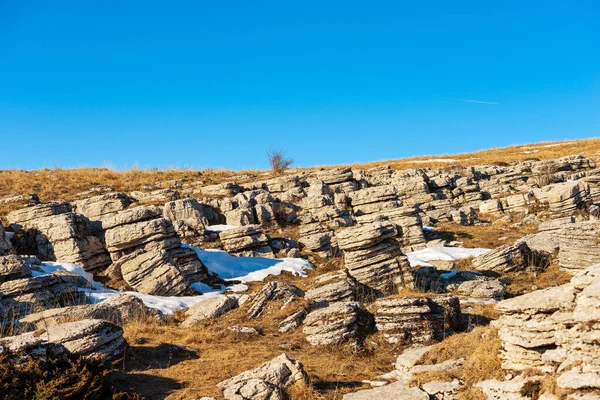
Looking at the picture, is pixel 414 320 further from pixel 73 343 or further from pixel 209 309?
pixel 73 343

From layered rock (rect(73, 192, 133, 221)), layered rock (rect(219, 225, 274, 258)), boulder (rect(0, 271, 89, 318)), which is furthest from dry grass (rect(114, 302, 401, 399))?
layered rock (rect(73, 192, 133, 221))

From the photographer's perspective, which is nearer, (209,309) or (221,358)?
(221,358)

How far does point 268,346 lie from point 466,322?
6.17m

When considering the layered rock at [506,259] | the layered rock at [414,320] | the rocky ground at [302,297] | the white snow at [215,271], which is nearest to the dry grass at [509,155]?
the rocky ground at [302,297]

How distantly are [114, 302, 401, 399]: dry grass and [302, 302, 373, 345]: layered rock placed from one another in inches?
11.2

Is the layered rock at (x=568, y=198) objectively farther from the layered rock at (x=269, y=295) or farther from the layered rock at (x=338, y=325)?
the layered rock at (x=338, y=325)

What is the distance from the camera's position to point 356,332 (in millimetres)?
12203

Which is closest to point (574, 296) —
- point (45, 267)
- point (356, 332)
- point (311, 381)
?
point (311, 381)

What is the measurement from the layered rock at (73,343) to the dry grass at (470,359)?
22.5 ft

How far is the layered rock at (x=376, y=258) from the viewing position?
725 inches

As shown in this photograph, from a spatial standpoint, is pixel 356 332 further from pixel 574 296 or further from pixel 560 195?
pixel 560 195

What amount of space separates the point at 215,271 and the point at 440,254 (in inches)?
490

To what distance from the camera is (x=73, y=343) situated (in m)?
9.44

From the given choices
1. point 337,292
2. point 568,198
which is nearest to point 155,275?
point 337,292
